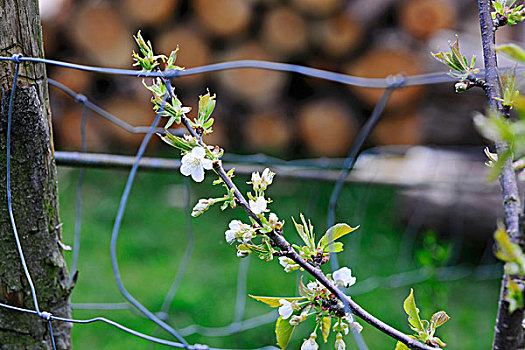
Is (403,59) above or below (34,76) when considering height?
above

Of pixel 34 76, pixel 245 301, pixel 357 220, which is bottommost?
pixel 245 301

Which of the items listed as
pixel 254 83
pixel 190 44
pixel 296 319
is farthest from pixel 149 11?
pixel 296 319

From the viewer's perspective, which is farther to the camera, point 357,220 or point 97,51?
point 97,51

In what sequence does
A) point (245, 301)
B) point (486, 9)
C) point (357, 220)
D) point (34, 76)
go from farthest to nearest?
point (357, 220), point (245, 301), point (34, 76), point (486, 9)

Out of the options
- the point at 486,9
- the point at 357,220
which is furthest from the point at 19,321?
the point at 357,220

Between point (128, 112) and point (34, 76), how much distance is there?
2033mm

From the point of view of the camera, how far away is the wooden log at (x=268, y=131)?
2.68m

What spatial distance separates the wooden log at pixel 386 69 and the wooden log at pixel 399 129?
0.22ft

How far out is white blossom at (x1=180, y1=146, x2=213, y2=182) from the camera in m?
0.46

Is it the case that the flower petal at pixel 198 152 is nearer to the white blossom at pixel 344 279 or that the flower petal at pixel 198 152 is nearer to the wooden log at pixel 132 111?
the white blossom at pixel 344 279

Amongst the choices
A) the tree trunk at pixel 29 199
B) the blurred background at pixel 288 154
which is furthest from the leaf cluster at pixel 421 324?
the blurred background at pixel 288 154

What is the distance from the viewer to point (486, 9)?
0.46 meters

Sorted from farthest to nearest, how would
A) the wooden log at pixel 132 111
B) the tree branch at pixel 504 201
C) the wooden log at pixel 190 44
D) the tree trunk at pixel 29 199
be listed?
the wooden log at pixel 132 111 → the wooden log at pixel 190 44 → the tree trunk at pixel 29 199 → the tree branch at pixel 504 201

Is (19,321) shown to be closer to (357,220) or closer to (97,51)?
(357,220)
